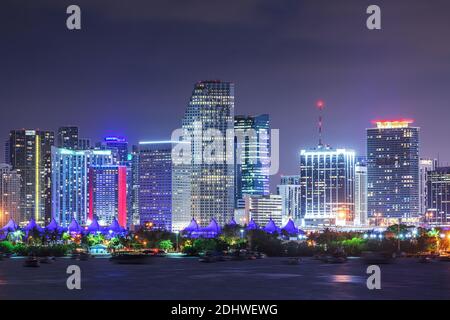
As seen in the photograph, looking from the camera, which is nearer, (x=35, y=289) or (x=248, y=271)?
(x=35, y=289)

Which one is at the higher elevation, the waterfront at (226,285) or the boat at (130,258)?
the waterfront at (226,285)

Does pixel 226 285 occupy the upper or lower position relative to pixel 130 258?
upper

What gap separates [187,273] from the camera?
64.3 m

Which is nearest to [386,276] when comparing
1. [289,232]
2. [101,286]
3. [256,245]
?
[101,286]

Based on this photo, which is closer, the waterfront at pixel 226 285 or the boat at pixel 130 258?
the waterfront at pixel 226 285

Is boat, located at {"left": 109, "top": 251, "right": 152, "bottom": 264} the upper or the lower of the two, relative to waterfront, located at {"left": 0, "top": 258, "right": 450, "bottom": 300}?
lower

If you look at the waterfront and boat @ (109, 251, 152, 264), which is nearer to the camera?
the waterfront

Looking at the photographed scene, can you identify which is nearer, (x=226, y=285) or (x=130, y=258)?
(x=226, y=285)

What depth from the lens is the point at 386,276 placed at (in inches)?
2435
